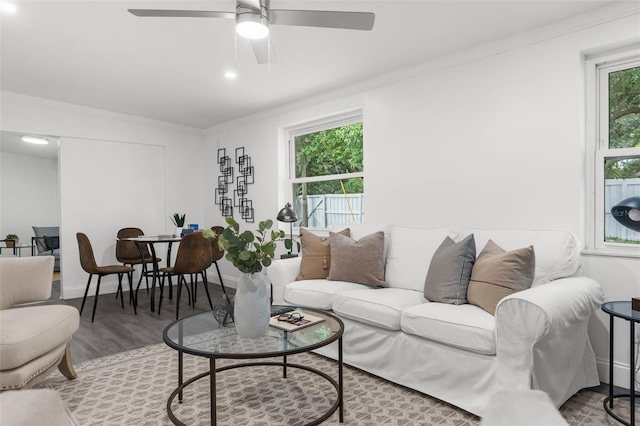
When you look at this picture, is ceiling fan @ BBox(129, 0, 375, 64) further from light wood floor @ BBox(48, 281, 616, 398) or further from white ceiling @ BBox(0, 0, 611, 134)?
light wood floor @ BBox(48, 281, 616, 398)

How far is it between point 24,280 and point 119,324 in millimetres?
1502

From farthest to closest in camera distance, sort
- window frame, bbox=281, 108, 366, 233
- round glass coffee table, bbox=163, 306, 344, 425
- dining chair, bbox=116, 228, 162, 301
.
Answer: dining chair, bbox=116, 228, 162, 301 < window frame, bbox=281, 108, 366, 233 < round glass coffee table, bbox=163, 306, 344, 425

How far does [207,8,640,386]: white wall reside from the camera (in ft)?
8.78

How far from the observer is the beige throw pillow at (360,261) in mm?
3115

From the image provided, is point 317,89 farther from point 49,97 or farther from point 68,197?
point 68,197

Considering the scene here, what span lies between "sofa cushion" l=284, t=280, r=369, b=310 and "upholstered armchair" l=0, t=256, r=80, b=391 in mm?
1475

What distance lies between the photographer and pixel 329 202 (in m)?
4.72

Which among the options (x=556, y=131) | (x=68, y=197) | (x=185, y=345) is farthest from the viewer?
(x=68, y=197)

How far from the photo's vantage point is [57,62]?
11.7ft

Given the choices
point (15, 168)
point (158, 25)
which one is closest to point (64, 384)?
point (158, 25)

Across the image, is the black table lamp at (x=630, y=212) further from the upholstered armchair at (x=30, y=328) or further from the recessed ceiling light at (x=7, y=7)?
the recessed ceiling light at (x=7, y=7)

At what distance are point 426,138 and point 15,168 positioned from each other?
27.4 ft

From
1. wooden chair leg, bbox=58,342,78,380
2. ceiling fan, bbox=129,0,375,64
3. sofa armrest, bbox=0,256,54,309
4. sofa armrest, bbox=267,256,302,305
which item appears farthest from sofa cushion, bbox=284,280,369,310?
ceiling fan, bbox=129,0,375,64

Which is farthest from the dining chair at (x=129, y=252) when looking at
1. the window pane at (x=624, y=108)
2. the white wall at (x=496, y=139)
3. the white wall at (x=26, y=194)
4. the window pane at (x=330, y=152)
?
the window pane at (x=624, y=108)
